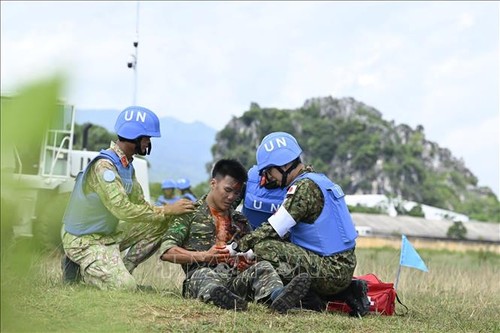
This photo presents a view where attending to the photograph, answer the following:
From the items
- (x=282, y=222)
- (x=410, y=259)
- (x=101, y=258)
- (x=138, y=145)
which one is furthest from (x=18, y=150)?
(x=410, y=259)

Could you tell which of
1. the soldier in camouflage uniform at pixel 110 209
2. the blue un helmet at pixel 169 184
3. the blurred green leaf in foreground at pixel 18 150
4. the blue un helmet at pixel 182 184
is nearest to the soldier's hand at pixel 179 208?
the soldier in camouflage uniform at pixel 110 209

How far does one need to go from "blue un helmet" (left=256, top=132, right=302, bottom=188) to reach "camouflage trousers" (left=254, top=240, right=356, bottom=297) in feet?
1.86

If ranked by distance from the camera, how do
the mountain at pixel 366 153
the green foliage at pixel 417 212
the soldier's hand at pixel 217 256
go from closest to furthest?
the soldier's hand at pixel 217 256, the green foliage at pixel 417 212, the mountain at pixel 366 153

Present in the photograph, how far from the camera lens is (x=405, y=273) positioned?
527 inches

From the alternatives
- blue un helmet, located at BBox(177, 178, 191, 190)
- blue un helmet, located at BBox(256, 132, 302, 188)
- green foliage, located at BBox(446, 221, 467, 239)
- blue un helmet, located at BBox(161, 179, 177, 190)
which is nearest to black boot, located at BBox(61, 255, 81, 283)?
blue un helmet, located at BBox(256, 132, 302, 188)

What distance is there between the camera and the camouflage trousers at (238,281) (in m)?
6.66

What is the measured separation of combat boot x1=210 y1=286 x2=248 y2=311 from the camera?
20.7 feet

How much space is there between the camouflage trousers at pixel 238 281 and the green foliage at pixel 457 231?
180 feet

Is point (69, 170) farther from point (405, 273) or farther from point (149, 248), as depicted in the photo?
point (149, 248)

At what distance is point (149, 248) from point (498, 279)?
7053 mm

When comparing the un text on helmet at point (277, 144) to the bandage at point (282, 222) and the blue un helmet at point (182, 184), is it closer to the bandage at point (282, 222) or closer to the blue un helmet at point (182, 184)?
the bandage at point (282, 222)

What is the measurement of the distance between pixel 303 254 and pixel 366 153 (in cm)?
7961

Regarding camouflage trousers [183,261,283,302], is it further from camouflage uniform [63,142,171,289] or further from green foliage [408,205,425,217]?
green foliage [408,205,425,217]

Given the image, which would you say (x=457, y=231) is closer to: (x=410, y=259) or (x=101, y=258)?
(x=410, y=259)
